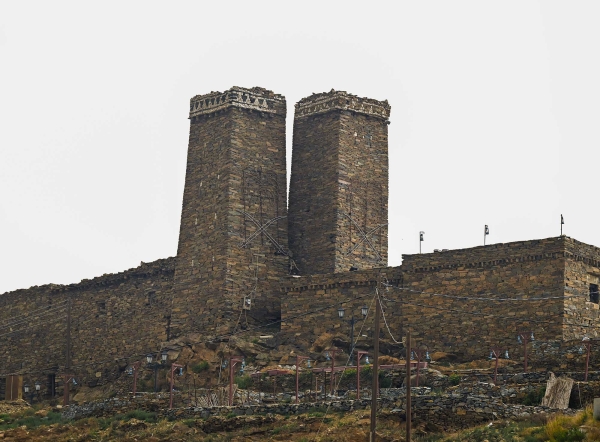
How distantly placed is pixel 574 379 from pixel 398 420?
18.8 feet

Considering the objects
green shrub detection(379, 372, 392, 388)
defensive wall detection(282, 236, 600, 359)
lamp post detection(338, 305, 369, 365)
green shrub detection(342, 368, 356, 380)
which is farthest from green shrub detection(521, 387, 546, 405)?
lamp post detection(338, 305, 369, 365)

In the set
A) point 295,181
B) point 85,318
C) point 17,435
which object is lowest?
point 17,435

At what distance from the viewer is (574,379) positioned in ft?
160

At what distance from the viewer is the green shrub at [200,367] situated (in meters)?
57.7

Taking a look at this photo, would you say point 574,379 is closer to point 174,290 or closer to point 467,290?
point 467,290

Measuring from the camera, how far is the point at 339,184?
62.2m

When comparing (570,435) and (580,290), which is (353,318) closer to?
(580,290)

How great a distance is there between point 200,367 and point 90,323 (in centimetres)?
1025

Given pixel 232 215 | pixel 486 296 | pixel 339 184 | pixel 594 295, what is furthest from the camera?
pixel 339 184

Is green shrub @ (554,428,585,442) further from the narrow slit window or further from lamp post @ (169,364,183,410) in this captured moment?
lamp post @ (169,364,183,410)

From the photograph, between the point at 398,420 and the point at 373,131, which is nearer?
the point at 398,420

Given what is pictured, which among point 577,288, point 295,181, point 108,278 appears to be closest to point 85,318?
point 108,278

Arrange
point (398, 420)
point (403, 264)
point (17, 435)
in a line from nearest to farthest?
1. point (398, 420)
2. point (17, 435)
3. point (403, 264)

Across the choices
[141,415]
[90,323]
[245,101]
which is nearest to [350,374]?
[141,415]
